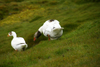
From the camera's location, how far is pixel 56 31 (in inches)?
536

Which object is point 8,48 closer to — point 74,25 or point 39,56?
point 39,56

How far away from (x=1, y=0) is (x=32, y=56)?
225 ft

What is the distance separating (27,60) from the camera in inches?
322

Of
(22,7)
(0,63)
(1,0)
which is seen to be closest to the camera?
(0,63)

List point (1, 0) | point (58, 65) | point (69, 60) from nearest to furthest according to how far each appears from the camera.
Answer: point (58, 65) → point (69, 60) → point (1, 0)

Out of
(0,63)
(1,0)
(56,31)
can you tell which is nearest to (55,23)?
(56,31)

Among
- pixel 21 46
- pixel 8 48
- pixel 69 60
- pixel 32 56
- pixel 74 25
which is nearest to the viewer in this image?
pixel 69 60

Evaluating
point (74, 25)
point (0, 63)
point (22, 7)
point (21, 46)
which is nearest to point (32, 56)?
point (0, 63)

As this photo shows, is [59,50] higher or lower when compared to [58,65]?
lower

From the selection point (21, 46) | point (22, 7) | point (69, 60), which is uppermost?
point (69, 60)

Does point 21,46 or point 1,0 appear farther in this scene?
point 1,0

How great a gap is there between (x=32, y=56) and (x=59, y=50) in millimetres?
2071

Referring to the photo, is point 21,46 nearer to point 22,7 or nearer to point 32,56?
point 32,56

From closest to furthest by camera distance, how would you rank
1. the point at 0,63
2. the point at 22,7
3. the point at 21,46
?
1. the point at 0,63
2. the point at 21,46
3. the point at 22,7
